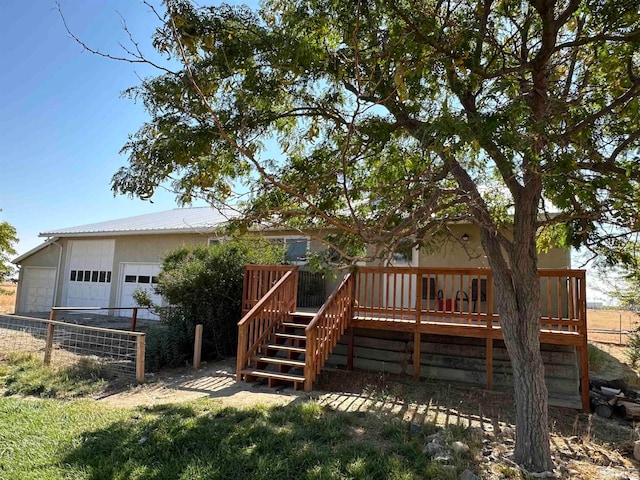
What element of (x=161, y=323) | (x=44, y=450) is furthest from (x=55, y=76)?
(x=44, y=450)

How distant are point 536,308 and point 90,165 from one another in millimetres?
10025

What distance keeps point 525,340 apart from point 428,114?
3.00 m

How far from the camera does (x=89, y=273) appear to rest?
52.6ft

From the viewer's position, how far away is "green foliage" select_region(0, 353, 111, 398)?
6.25 m

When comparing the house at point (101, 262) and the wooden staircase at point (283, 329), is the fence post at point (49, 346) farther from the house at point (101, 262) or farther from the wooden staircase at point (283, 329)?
the house at point (101, 262)

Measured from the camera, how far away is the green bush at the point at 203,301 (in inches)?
329

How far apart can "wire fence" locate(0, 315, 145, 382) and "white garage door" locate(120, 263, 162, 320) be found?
5209 millimetres

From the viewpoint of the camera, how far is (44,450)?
3.98 metres

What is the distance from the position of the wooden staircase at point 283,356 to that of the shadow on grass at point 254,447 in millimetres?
1596

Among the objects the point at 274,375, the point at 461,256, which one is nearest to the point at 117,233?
the point at 274,375

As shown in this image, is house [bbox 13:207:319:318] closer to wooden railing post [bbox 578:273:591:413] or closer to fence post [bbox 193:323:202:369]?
fence post [bbox 193:323:202:369]

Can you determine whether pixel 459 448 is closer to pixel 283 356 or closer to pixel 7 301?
pixel 283 356

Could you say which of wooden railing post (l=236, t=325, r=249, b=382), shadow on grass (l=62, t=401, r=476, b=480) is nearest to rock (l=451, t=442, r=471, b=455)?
shadow on grass (l=62, t=401, r=476, b=480)

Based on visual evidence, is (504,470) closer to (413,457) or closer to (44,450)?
(413,457)
